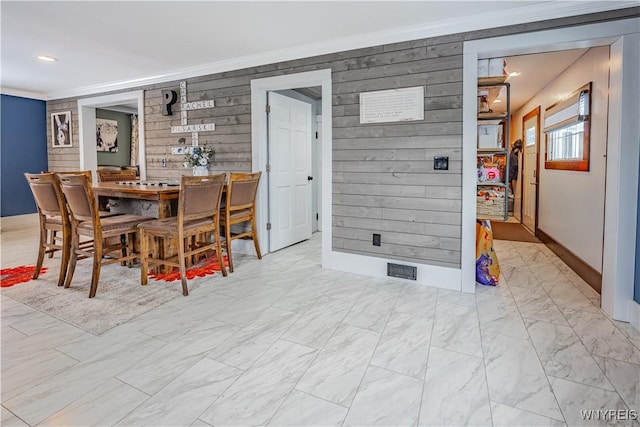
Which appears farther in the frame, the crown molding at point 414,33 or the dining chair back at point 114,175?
the dining chair back at point 114,175

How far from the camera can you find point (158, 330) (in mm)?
2230

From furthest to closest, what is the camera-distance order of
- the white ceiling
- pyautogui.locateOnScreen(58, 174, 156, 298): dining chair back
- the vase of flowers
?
the vase of flowers, the white ceiling, pyautogui.locateOnScreen(58, 174, 156, 298): dining chair back

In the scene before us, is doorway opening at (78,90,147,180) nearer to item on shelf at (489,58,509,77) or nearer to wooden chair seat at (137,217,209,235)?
wooden chair seat at (137,217,209,235)

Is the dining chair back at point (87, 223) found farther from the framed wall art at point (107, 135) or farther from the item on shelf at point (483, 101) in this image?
the framed wall art at point (107, 135)

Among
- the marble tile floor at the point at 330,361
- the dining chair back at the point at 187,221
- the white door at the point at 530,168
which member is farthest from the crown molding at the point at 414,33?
the white door at the point at 530,168

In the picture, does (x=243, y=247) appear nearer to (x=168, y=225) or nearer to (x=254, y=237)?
(x=254, y=237)

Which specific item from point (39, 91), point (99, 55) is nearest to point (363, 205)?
point (99, 55)

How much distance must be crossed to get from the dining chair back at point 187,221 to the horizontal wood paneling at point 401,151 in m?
1.23

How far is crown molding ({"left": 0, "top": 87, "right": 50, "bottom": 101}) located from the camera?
5.54 metres

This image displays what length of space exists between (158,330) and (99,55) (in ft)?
11.0

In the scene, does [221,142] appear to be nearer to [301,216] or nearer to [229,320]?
[301,216]

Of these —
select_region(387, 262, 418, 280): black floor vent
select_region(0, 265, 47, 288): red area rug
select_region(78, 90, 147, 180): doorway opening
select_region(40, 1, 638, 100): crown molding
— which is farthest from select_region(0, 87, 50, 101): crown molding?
select_region(387, 262, 418, 280): black floor vent

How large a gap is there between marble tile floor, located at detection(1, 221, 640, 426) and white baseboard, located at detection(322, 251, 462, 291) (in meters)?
0.13

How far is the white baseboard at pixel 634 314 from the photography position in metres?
2.22
